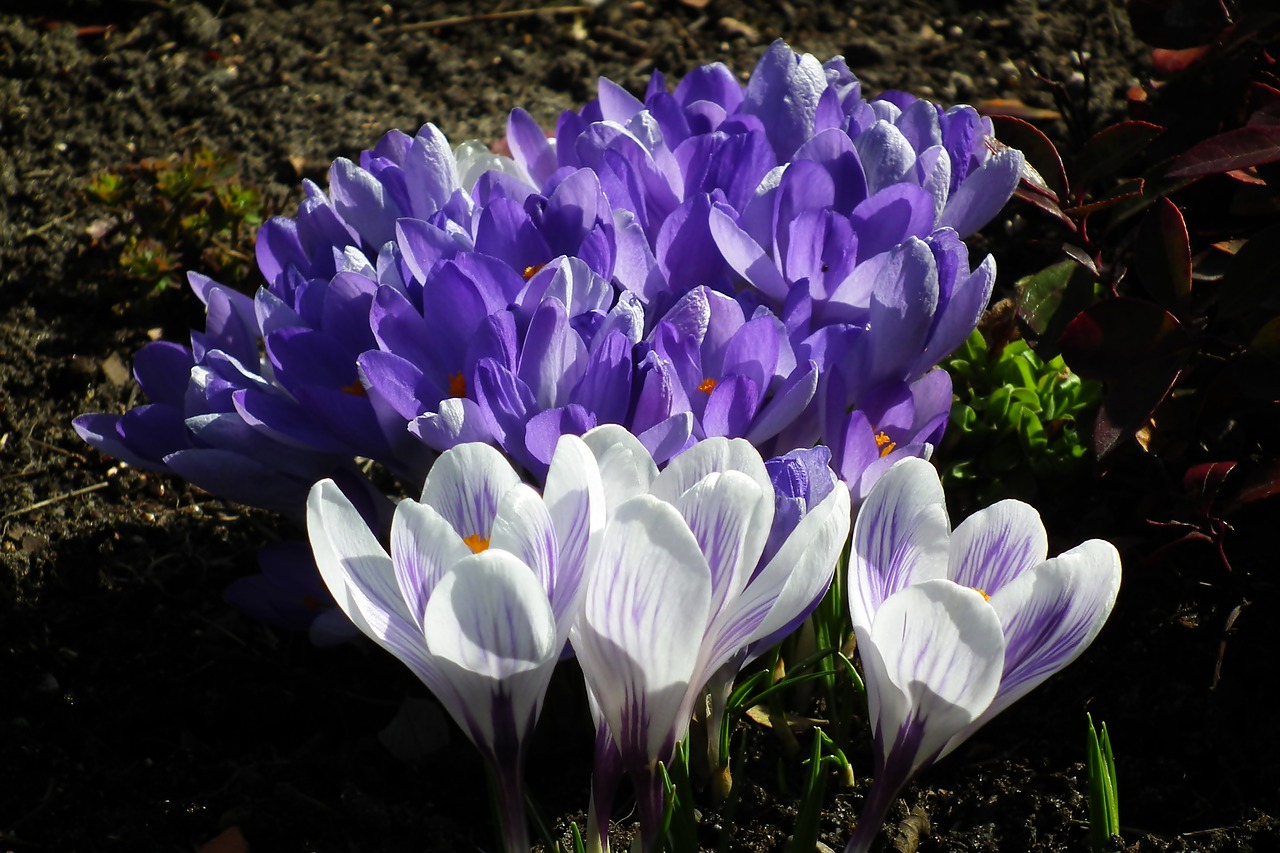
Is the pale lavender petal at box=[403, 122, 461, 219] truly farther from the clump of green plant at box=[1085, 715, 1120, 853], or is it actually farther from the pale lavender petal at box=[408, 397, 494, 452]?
the clump of green plant at box=[1085, 715, 1120, 853]

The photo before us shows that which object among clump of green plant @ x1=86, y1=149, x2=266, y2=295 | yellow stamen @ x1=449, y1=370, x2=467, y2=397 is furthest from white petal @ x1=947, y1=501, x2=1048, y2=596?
clump of green plant @ x1=86, y1=149, x2=266, y2=295

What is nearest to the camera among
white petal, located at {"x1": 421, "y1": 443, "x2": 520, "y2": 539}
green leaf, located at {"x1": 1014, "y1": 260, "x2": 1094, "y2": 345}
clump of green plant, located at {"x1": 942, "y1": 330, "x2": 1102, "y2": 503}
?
white petal, located at {"x1": 421, "y1": 443, "x2": 520, "y2": 539}

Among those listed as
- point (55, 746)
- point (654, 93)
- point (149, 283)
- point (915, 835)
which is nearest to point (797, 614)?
point (915, 835)

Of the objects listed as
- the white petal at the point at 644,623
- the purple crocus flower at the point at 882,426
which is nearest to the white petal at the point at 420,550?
the white petal at the point at 644,623

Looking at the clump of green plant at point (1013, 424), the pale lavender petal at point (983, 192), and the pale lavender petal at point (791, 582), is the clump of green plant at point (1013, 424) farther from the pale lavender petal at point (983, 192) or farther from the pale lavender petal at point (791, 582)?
the pale lavender petal at point (791, 582)

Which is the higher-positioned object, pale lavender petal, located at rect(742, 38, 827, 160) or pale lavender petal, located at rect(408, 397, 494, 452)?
pale lavender petal, located at rect(742, 38, 827, 160)

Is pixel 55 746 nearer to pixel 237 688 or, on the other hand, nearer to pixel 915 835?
pixel 237 688

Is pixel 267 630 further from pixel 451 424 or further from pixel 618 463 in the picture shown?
pixel 618 463
